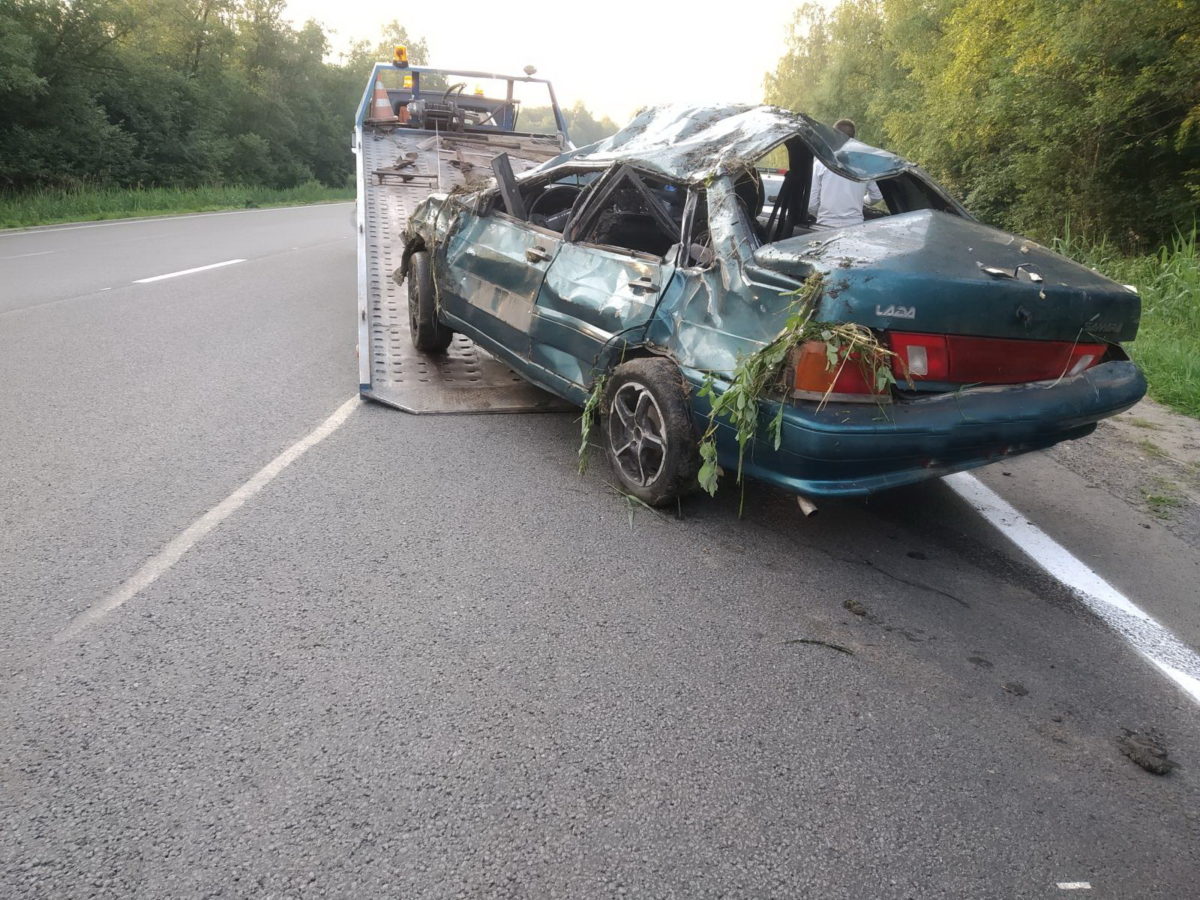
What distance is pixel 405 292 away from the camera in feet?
24.5

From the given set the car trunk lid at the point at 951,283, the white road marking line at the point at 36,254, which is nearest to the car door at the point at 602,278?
the car trunk lid at the point at 951,283

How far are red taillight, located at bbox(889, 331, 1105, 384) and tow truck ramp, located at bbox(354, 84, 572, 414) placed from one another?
2815mm

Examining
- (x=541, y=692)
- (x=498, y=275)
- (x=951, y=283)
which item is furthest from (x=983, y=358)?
(x=498, y=275)

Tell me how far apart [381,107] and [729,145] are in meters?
9.65

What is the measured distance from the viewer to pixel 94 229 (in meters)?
17.4

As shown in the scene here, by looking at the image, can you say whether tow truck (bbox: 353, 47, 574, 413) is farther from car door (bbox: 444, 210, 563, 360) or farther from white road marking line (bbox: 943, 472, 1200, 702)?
white road marking line (bbox: 943, 472, 1200, 702)

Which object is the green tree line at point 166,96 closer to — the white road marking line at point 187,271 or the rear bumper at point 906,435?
the white road marking line at point 187,271

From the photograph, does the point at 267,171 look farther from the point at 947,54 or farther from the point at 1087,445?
the point at 1087,445

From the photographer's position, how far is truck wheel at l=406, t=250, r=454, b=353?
6250mm

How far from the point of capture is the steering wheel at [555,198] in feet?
19.0

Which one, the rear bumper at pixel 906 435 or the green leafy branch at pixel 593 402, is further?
the green leafy branch at pixel 593 402

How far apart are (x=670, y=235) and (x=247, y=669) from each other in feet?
9.27

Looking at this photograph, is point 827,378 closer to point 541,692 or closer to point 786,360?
point 786,360

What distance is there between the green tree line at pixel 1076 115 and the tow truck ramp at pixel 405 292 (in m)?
7.32
